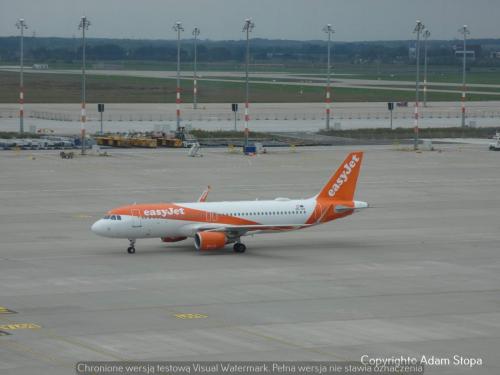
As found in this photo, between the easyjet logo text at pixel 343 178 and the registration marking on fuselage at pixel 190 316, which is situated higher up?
the easyjet logo text at pixel 343 178

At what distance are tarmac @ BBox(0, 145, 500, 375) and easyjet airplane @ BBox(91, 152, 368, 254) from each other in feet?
3.79

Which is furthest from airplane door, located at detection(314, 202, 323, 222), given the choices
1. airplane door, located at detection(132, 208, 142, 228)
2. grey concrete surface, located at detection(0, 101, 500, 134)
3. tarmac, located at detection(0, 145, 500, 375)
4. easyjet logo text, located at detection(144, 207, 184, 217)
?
grey concrete surface, located at detection(0, 101, 500, 134)

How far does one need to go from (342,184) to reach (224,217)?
7262 mm

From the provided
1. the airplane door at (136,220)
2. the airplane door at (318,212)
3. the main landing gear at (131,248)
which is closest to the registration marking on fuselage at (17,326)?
the airplane door at (136,220)

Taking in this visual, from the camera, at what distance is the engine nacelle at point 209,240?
5938 cm

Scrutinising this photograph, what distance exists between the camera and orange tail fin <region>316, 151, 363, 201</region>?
2495 inches

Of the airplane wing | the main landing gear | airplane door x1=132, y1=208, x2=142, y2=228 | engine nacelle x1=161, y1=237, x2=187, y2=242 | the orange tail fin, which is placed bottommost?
the main landing gear

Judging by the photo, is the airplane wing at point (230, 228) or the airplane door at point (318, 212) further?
the airplane door at point (318, 212)

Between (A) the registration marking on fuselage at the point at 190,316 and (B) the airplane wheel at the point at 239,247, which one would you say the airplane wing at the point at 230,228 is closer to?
(B) the airplane wheel at the point at 239,247

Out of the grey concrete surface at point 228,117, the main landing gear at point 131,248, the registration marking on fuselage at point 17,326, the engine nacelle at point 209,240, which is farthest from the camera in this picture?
the grey concrete surface at point 228,117

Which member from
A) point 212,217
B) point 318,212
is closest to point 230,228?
point 212,217

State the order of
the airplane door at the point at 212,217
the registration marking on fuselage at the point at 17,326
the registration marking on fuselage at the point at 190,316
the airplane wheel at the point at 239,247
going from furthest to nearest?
the airplane wheel at the point at 239,247
the airplane door at the point at 212,217
the registration marking on fuselage at the point at 190,316
the registration marking on fuselage at the point at 17,326

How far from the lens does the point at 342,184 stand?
6356 cm

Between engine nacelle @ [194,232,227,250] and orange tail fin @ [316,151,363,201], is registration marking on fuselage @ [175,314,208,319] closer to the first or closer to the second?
engine nacelle @ [194,232,227,250]
